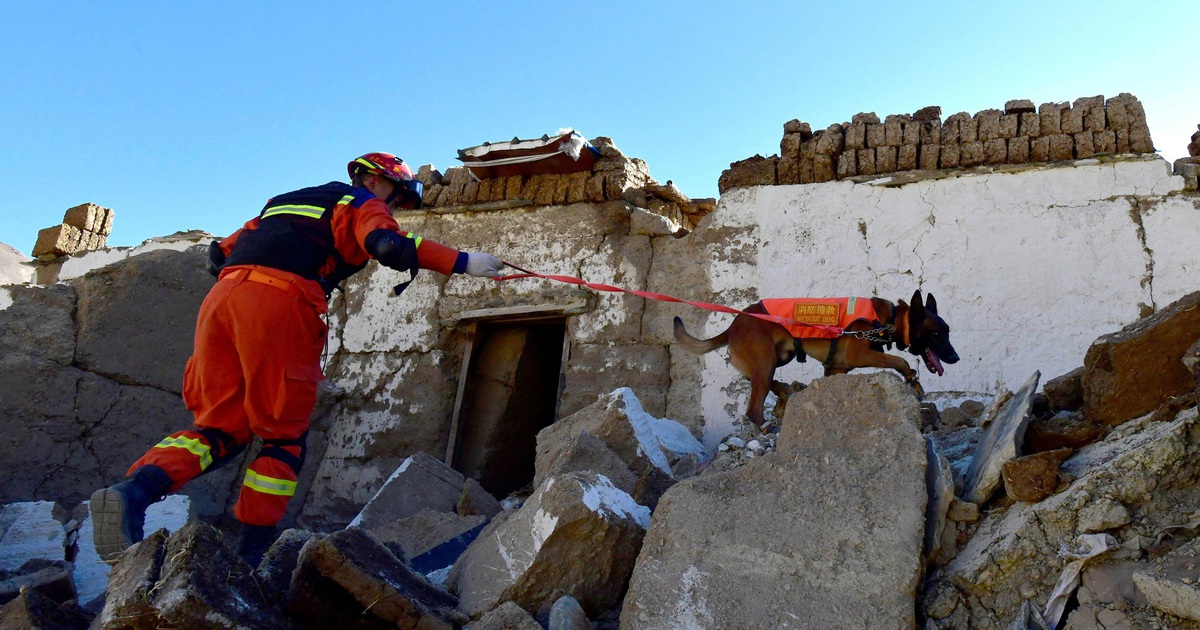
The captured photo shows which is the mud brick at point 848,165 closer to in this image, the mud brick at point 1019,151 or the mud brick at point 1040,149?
the mud brick at point 1019,151

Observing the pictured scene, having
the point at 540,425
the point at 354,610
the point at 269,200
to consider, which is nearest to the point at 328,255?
the point at 269,200

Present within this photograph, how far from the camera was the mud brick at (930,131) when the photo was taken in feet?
20.2

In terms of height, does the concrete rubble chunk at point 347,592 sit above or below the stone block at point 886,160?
below

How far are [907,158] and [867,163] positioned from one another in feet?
0.81

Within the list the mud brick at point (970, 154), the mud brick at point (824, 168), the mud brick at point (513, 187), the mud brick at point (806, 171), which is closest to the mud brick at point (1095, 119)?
the mud brick at point (970, 154)

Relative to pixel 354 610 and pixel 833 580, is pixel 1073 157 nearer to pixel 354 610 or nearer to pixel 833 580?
pixel 833 580

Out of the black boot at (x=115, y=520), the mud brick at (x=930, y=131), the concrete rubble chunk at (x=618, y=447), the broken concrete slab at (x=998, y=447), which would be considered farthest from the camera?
the mud brick at (x=930, y=131)

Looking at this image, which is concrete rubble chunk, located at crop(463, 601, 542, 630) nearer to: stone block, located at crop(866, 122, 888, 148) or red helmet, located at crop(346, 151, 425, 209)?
red helmet, located at crop(346, 151, 425, 209)

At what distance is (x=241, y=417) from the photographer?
3.84m

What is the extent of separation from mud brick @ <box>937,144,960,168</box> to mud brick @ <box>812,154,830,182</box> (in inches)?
25.9

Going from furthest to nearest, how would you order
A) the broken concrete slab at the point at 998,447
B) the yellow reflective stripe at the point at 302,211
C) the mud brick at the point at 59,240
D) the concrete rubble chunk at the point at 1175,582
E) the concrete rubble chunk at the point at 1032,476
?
the mud brick at the point at 59,240
the yellow reflective stripe at the point at 302,211
the broken concrete slab at the point at 998,447
the concrete rubble chunk at the point at 1032,476
the concrete rubble chunk at the point at 1175,582

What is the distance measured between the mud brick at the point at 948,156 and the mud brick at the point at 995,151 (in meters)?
0.16

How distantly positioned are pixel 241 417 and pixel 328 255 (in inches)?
30.0

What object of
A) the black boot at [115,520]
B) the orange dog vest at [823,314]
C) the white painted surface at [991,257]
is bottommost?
the black boot at [115,520]
